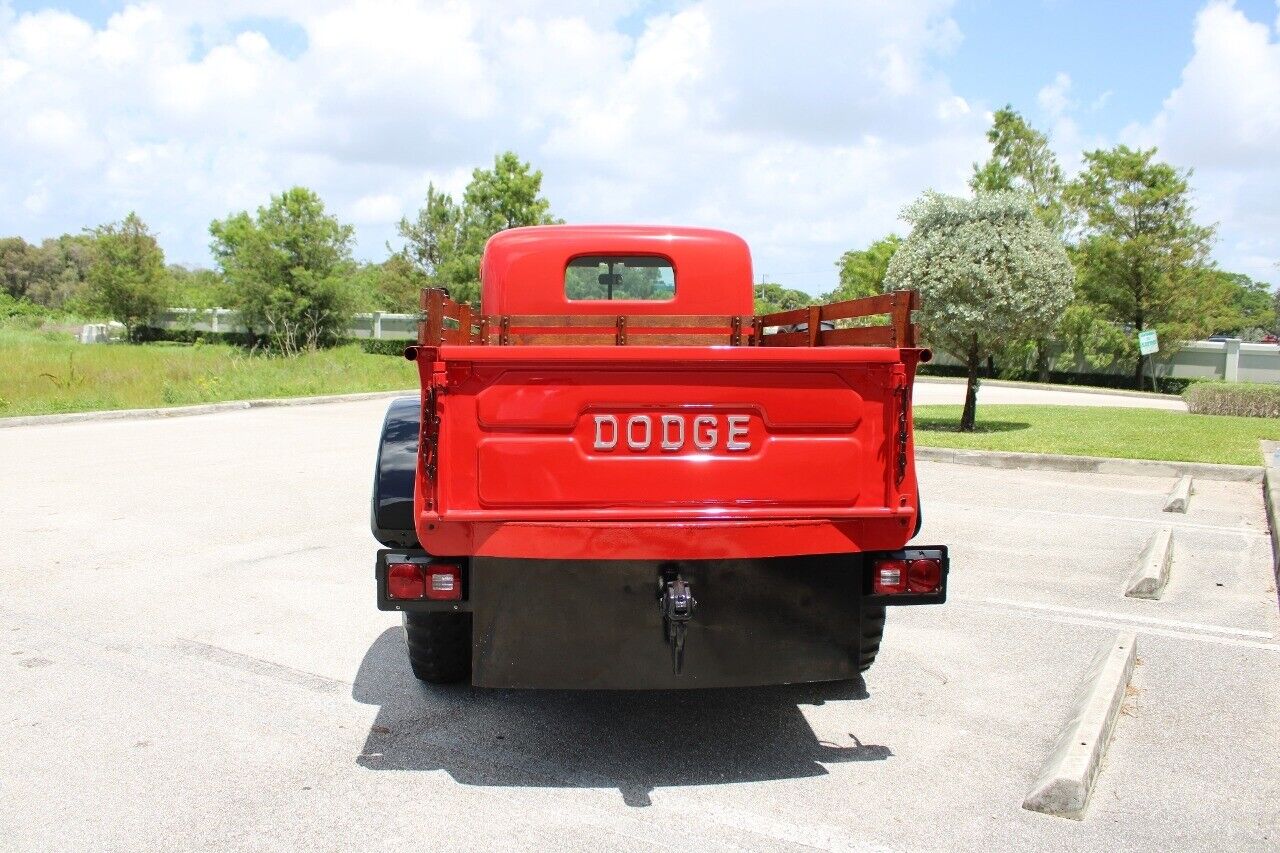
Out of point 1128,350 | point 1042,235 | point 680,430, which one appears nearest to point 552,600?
point 680,430

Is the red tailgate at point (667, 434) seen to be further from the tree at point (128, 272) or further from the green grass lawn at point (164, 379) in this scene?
the tree at point (128, 272)

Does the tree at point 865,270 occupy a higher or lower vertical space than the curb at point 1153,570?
higher

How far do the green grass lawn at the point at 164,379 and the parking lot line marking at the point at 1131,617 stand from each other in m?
15.4

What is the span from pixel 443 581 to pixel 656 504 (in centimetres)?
82

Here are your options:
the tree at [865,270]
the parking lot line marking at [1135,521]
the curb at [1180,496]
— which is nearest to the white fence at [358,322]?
the tree at [865,270]

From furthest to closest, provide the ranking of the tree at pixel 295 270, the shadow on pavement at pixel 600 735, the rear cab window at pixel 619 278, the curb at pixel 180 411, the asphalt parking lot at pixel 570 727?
the tree at pixel 295 270 → the curb at pixel 180 411 → the rear cab window at pixel 619 278 → the shadow on pavement at pixel 600 735 → the asphalt parking lot at pixel 570 727

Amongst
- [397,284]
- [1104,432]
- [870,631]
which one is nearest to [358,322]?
[397,284]

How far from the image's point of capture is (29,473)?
10.6 m

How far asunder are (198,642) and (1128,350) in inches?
1435

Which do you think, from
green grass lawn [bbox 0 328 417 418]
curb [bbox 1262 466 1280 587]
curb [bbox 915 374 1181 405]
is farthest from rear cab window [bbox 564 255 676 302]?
curb [bbox 915 374 1181 405]

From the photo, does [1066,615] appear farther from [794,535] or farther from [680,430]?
[680,430]

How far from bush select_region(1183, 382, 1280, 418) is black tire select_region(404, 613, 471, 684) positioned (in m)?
21.0

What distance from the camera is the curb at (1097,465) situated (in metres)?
11.8

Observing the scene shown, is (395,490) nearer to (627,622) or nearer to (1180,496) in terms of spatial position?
(627,622)
